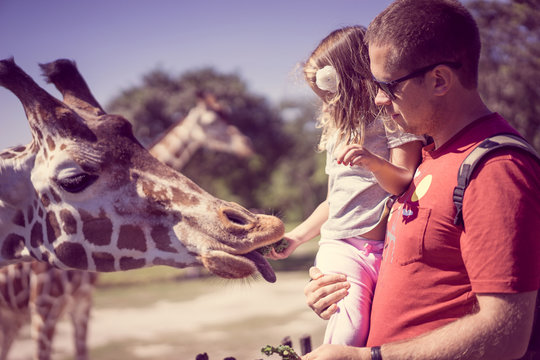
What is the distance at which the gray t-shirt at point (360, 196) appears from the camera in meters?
2.17

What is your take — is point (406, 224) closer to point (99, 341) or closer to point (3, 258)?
point (3, 258)

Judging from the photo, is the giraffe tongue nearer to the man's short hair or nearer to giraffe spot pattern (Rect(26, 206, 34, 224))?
the man's short hair

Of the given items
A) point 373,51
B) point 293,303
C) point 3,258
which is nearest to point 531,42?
point 293,303

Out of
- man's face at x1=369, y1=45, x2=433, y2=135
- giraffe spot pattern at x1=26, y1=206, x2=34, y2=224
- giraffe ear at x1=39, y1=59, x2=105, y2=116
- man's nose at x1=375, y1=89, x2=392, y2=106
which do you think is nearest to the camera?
man's face at x1=369, y1=45, x2=433, y2=135

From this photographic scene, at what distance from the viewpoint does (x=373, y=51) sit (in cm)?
168

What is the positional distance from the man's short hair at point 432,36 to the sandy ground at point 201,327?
6041 millimetres

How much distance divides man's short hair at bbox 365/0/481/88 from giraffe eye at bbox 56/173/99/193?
5.29 ft

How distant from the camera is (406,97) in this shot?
1.63 metres

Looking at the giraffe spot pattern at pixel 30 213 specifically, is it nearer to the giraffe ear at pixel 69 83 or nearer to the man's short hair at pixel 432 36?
the giraffe ear at pixel 69 83

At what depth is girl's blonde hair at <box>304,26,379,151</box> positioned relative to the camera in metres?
2.27

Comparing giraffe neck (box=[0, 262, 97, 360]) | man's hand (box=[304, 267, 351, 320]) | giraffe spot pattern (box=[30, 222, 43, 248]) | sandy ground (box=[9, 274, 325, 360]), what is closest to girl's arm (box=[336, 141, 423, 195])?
man's hand (box=[304, 267, 351, 320])

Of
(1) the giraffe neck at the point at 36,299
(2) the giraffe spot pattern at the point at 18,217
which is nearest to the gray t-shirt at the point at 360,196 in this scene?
(2) the giraffe spot pattern at the point at 18,217

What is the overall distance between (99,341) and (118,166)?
24.5 ft

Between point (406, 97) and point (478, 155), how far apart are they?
36 cm
